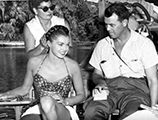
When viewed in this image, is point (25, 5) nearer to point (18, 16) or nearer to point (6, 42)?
point (18, 16)

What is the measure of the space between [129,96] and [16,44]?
1238 centimetres

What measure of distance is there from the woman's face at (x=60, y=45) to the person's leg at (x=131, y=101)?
67cm

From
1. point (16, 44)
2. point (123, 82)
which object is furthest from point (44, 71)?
point (16, 44)

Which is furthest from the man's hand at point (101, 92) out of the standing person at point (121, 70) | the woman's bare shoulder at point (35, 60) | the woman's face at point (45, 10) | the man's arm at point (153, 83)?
the woman's face at point (45, 10)

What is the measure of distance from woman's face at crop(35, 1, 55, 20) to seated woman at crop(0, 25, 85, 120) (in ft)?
1.64

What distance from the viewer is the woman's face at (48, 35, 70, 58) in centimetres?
305

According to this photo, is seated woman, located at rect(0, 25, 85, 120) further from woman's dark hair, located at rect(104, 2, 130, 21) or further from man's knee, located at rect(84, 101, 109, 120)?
woman's dark hair, located at rect(104, 2, 130, 21)

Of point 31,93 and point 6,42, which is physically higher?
point 31,93

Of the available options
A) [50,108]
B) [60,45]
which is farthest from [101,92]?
[50,108]

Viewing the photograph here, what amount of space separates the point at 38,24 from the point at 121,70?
989 mm

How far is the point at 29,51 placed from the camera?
12.1 ft

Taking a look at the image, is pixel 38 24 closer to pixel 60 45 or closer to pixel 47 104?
pixel 60 45

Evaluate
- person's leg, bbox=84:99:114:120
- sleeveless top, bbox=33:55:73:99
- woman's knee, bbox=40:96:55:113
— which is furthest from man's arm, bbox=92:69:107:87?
woman's knee, bbox=40:96:55:113

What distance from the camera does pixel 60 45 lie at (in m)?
3.07
